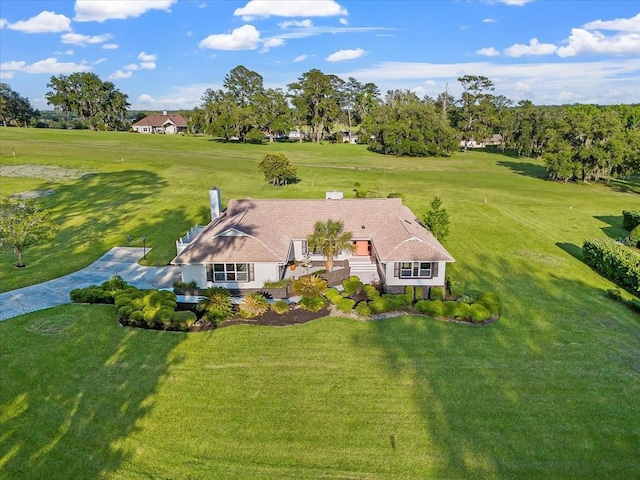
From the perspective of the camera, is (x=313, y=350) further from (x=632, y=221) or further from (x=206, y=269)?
(x=632, y=221)

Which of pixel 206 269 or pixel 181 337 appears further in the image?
pixel 206 269

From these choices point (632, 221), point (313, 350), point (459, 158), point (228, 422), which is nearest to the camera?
point (228, 422)

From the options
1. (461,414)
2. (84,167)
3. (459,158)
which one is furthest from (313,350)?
(459,158)

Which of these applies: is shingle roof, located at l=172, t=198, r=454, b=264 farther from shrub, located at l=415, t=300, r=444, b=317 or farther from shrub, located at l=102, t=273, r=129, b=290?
shrub, located at l=102, t=273, r=129, b=290

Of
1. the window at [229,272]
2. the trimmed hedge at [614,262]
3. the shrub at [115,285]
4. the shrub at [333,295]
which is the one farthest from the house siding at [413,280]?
the shrub at [115,285]

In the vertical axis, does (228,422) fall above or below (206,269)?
below

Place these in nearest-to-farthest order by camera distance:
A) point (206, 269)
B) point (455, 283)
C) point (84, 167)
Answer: point (206, 269) → point (455, 283) → point (84, 167)

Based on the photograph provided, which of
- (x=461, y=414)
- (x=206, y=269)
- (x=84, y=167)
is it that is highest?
(x=84, y=167)

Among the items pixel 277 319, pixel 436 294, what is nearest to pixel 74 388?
pixel 277 319
